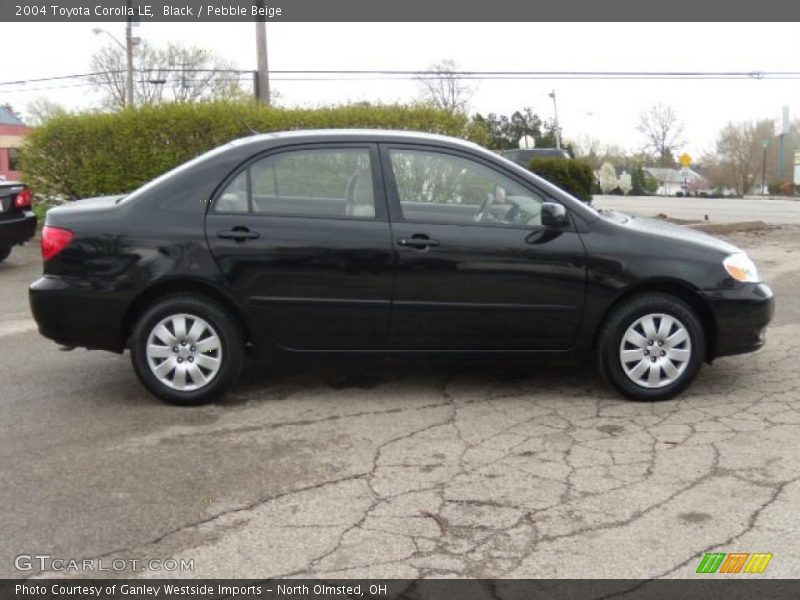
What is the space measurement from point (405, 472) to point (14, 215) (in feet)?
27.9

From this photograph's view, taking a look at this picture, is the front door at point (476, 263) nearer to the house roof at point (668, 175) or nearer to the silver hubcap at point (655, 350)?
the silver hubcap at point (655, 350)

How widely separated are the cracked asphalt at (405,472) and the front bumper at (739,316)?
350mm

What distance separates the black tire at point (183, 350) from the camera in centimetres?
512

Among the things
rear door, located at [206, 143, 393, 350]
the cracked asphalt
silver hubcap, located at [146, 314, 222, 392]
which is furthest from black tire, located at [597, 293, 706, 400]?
silver hubcap, located at [146, 314, 222, 392]

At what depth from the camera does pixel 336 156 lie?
211 inches

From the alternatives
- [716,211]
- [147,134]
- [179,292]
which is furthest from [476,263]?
[716,211]

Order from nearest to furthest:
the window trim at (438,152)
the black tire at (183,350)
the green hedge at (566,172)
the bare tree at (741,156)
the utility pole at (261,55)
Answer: the black tire at (183,350)
the window trim at (438,152)
the green hedge at (566,172)
the utility pole at (261,55)
the bare tree at (741,156)

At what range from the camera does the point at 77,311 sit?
5172mm

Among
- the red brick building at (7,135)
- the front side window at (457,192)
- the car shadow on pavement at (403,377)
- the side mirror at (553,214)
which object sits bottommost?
the car shadow on pavement at (403,377)

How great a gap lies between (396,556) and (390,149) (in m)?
2.76

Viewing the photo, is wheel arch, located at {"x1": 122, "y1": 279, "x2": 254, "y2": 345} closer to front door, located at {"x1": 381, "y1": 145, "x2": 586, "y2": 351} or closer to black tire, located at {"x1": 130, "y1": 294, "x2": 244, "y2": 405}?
black tire, located at {"x1": 130, "y1": 294, "x2": 244, "y2": 405}

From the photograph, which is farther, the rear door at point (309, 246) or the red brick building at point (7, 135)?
the red brick building at point (7, 135)

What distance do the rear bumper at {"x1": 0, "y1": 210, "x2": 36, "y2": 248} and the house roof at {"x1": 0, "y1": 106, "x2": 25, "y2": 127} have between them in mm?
56489

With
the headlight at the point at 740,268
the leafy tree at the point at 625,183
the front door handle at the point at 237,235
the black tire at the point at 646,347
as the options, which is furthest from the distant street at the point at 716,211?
the leafy tree at the point at 625,183
